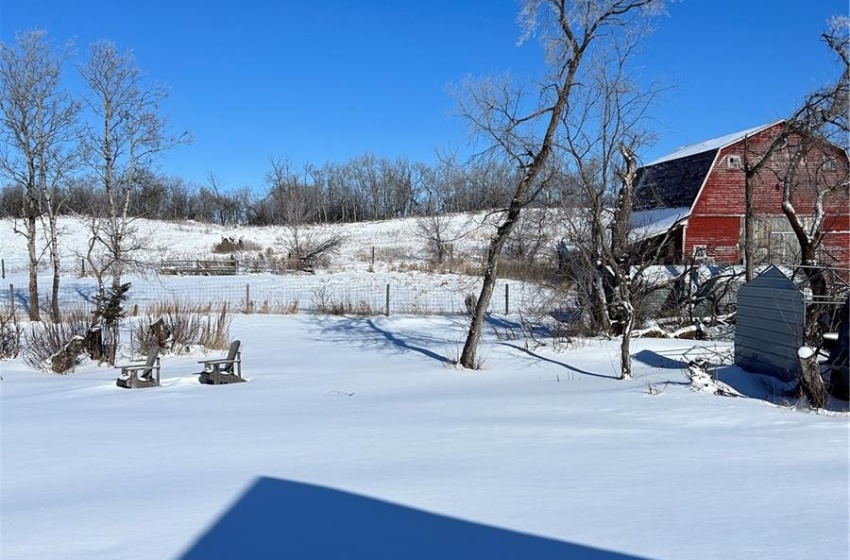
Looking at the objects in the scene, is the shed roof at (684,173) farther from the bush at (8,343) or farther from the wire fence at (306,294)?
the bush at (8,343)

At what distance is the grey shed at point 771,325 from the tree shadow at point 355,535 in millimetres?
6516

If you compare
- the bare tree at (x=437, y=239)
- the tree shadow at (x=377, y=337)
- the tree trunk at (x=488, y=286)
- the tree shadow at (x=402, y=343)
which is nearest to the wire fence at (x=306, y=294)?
the tree shadow at (x=377, y=337)

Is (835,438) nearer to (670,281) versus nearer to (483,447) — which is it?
(483,447)

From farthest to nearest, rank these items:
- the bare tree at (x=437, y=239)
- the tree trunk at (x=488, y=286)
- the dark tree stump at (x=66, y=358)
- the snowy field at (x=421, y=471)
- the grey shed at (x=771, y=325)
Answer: the bare tree at (x=437, y=239), the tree trunk at (x=488, y=286), the dark tree stump at (x=66, y=358), the grey shed at (x=771, y=325), the snowy field at (x=421, y=471)

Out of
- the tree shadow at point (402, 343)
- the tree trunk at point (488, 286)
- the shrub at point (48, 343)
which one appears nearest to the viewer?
the tree trunk at point (488, 286)

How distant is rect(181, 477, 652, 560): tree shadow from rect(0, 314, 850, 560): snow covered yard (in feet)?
0.05

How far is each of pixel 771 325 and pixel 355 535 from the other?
8.02 m

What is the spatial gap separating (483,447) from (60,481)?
3.62 meters

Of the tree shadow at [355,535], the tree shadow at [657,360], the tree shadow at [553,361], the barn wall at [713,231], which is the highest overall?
the barn wall at [713,231]

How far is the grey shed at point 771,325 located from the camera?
29.1 feet

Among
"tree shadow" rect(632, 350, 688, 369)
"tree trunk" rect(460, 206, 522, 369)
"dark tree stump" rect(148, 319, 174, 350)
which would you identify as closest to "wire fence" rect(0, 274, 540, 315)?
"dark tree stump" rect(148, 319, 174, 350)

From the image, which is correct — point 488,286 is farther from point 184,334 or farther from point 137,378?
point 184,334

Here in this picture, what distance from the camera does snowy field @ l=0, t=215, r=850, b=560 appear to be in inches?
147

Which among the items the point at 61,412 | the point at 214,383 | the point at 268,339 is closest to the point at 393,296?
the point at 268,339
